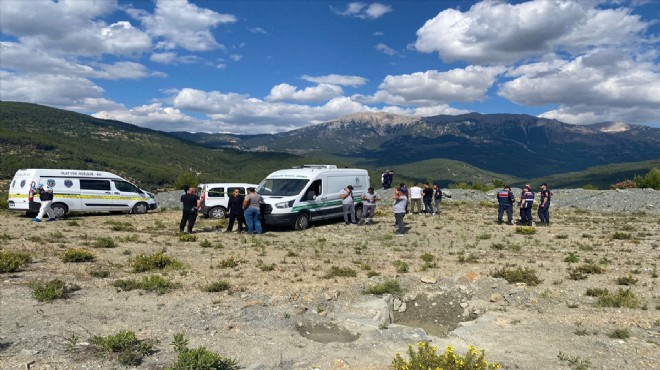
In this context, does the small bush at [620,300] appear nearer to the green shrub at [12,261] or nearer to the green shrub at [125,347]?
the green shrub at [125,347]

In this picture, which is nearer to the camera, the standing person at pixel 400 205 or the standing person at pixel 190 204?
the standing person at pixel 190 204

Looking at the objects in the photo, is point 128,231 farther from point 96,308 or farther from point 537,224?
point 537,224

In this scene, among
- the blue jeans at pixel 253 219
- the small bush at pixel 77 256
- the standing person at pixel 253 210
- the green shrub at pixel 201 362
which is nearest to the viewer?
the green shrub at pixel 201 362

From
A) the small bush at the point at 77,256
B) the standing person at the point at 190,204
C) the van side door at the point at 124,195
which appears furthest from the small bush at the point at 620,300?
the van side door at the point at 124,195

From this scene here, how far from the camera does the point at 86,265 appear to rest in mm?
10117

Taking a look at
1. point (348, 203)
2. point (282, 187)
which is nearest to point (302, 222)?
point (282, 187)

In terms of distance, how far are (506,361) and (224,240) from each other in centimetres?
1131

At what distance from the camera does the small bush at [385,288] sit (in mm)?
8742

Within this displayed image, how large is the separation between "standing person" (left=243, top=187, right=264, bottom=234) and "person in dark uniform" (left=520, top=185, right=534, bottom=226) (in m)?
12.6

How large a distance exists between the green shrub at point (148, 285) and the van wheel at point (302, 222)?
8.89m

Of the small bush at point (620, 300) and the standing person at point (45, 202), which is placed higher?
the standing person at point (45, 202)

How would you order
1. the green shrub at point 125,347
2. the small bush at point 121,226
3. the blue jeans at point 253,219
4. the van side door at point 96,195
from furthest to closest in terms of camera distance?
the van side door at point 96,195 < the small bush at point 121,226 < the blue jeans at point 253,219 < the green shrub at point 125,347

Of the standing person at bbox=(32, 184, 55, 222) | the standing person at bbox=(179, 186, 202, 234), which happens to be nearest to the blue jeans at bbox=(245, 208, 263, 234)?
the standing person at bbox=(179, 186, 202, 234)

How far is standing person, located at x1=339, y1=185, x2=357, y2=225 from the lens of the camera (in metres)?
18.6
